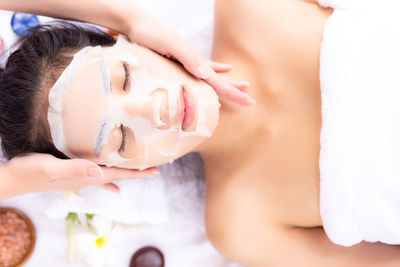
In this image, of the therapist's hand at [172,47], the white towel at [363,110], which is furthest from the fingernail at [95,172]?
the white towel at [363,110]

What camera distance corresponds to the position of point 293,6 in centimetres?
112

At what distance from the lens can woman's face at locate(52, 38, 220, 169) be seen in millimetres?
913

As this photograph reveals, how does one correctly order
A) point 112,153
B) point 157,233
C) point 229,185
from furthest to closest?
point 157,233, point 229,185, point 112,153

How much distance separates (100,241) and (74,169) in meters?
0.44

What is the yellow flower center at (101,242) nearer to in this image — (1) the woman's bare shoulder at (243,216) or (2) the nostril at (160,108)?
(1) the woman's bare shoulder at (243,216)

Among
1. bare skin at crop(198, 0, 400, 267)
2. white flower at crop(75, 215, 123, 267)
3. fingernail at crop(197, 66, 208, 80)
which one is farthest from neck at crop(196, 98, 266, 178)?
white flower at crop(75, 215, 123, 267)

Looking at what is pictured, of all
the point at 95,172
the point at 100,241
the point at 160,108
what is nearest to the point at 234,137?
the point at 160,108

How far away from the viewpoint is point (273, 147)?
1.14m

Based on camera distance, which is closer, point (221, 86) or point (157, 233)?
point (221, 86)

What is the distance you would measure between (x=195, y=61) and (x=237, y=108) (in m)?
0.21

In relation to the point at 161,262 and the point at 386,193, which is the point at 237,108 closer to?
the point at 386,193

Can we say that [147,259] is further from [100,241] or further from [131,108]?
[131,108]

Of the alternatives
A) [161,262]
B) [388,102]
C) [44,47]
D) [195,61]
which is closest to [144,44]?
[195,61]

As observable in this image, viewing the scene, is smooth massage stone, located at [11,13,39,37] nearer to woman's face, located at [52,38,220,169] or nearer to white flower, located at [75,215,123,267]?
woman's face, located at [52,38,220,169]
